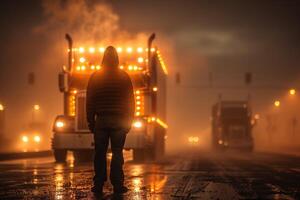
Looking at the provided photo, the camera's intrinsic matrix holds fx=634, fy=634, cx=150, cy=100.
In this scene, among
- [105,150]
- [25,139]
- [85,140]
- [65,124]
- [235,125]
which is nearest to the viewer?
[105,150]

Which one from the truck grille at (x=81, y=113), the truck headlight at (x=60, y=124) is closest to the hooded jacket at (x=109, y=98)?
the truck grille at (x=81, y=113)

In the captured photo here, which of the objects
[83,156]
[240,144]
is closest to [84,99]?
[83,156]

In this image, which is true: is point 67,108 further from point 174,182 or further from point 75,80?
point 174,182

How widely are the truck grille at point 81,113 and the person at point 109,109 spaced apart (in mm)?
9658

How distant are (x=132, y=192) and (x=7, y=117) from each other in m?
108

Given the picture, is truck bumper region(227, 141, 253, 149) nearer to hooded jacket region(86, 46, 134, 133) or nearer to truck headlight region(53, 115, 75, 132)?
truck headlight region(53, 115, 75, 132)

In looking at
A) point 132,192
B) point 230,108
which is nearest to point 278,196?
point 132,192

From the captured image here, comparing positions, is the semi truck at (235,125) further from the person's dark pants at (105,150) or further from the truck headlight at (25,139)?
the person's dark pants at (105,150)

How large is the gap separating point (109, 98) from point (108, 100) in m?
0.03

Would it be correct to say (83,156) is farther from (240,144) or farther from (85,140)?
(240,144)

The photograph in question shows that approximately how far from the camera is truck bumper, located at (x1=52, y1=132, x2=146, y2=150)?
17766mm

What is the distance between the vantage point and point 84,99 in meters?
18.2

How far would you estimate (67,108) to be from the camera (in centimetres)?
1902

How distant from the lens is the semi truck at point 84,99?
17891 millimetres
